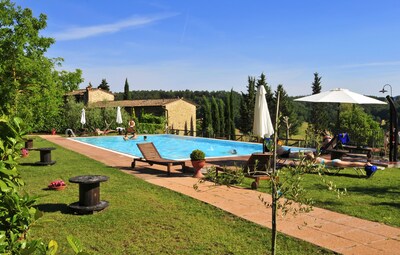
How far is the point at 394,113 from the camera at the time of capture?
12.2 meters

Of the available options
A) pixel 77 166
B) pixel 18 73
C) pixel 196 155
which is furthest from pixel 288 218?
pixel 18 73

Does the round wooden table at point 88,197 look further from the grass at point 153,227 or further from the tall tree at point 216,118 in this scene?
the tall tree at point 216,118

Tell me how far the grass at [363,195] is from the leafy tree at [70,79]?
1800cm

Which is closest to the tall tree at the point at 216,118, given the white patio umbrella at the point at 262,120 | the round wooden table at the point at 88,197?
the white patio umbrella at the point at 262,120

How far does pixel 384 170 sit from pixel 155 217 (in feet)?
28.1

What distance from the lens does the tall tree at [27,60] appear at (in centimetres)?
1794

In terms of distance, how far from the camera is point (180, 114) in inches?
1828

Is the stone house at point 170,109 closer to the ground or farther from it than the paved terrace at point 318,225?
farther from it

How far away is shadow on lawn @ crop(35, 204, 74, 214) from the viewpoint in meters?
6.36

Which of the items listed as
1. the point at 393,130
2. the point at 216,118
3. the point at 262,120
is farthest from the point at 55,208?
the point at 216,118

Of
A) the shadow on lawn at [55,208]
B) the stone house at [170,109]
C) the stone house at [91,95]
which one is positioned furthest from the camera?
the stone house at [91,95]

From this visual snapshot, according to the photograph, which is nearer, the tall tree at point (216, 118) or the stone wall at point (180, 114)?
the stone wall at point (180, 114)

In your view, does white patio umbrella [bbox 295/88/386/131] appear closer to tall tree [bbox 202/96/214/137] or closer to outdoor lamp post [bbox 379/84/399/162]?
outdoor lamp post [bbox 379/84/399/162]

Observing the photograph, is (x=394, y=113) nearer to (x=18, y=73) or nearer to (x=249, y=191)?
(x=249, y=191)
